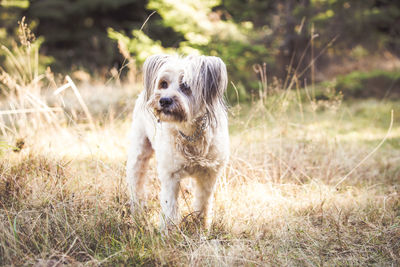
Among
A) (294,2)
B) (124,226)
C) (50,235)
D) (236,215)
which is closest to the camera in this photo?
(50,235)

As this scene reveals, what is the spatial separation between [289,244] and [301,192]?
1068 millimetres

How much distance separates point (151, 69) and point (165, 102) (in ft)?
1.46

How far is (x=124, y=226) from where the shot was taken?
2350 millimetres

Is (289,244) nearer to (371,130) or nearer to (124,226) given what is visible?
(124,226)

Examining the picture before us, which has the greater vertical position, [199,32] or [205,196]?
[199,32]

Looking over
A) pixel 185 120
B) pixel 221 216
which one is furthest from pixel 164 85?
pixel 221 216

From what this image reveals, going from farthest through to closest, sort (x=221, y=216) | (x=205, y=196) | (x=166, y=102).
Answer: (x=205, y=196) < (x=221, y=216) < (x=166, y=102)

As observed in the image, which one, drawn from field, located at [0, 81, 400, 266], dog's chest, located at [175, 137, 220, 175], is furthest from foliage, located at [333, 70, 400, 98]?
dog's chest, located at [175, 137, 220, 175]

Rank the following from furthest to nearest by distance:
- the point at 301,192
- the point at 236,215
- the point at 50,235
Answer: the point at 301,192, the point at 236,215, the point at 50,235

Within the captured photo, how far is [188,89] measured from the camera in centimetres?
254

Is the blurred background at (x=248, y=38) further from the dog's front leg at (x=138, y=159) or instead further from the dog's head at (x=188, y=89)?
the dog's head at (x=188, y=89)

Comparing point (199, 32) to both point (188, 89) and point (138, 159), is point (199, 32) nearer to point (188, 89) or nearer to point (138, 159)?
point (138, 159)

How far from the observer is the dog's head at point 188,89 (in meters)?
2.41

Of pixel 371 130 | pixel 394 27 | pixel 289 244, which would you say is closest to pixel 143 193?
pixel 289 244
